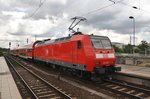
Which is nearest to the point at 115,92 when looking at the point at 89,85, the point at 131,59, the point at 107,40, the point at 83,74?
the point at 89,85

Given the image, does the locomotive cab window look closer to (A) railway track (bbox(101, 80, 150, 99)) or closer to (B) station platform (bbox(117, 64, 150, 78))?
(A) railway track (bbox(101, 80, 150, 99))

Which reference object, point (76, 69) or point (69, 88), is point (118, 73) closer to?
point (76, 69)

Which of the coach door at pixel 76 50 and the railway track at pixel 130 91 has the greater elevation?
the coach door at pixel 76 50

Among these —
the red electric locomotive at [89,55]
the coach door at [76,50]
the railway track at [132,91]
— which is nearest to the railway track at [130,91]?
the railway track at [132,91]

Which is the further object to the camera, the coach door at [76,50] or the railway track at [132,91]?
the coach door at [76,50]

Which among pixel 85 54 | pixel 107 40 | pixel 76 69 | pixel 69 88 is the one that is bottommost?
pixel 69 88

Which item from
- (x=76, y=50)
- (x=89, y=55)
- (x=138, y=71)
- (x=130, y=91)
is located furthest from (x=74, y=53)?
(x=138, y=71)

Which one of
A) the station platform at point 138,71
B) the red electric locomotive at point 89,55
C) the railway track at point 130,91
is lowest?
the railway track at point 130,91

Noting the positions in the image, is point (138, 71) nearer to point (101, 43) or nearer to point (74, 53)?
point (101, 43)

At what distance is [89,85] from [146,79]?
348cm

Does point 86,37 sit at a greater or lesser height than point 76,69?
greater

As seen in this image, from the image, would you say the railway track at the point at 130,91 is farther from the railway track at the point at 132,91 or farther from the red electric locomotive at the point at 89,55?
the red electric locomotive at the point at 89,55

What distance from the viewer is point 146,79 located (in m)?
13.3

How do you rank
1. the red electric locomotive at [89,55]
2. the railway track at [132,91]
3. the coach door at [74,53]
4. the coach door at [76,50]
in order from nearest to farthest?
1. the railway track at [132,91]
2. the red electric locomotive at [89,55]
3. the coach door at [76,50]
4. the coach door at [74,53]
